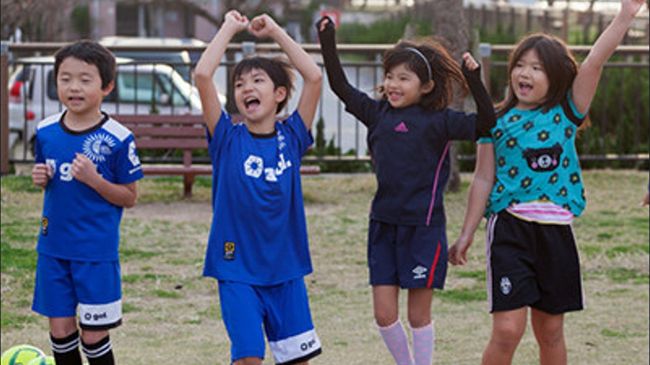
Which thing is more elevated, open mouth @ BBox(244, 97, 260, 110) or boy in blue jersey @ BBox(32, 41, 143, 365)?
open mouth @ BBox(244, 97, 260, 110)

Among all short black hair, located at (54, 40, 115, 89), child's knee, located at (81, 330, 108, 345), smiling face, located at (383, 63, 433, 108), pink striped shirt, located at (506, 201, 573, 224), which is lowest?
child's knee, located at (81, 330, 108, 345)

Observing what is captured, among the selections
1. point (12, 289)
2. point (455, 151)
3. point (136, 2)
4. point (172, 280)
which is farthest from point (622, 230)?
point (136, 2)

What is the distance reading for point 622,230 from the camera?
37.6 feet

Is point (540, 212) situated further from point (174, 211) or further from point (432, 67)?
point (174, 211)

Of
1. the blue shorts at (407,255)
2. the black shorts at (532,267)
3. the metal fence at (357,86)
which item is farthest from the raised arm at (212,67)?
the metal fence at (357,86)

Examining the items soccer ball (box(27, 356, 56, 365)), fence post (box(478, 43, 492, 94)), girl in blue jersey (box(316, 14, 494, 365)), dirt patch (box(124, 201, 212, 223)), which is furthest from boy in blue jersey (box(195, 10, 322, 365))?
fence post (box(478, 43, 492, 94))

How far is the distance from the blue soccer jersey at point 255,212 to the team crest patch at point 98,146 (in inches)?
17.2

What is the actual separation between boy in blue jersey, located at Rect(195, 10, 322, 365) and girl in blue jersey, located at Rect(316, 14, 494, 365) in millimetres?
402

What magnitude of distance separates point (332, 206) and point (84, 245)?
7.49m

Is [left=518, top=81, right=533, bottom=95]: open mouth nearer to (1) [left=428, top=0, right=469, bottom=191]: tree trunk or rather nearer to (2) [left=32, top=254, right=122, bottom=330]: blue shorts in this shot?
(2) [left=32, top=254, right=122, bottom=330]: blue shorts

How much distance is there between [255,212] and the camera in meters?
5.19

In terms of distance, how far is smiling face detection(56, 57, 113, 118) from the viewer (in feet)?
17.8

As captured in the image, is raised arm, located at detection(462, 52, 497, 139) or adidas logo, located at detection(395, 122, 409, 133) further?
adidas logo, located at detection(395, 122, 409, 133)

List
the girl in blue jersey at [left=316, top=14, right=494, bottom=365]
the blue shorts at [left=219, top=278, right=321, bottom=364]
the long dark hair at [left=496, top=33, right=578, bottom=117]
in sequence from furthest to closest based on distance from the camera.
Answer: the girl in blue jersey at [left=316, top=14, right=494, bottom=365]
the long dark hair at [left=496, top=33, right=578, bottom=117]
the blue shorts at [left=219, top=278, right=321, bottom=364]
